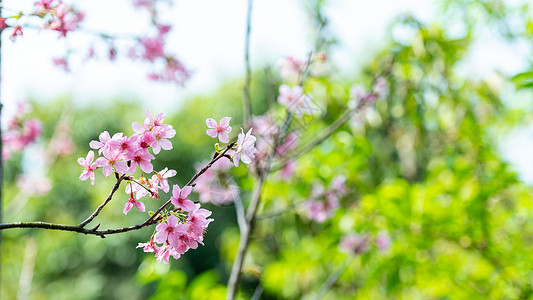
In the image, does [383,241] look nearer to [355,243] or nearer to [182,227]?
[355,243]

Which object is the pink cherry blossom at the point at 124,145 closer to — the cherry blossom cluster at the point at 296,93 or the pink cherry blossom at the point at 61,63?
the cherry blossom cluster at the point at 296,93

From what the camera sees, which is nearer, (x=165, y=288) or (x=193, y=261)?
(x=165, y=288)

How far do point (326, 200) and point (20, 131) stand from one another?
1267 mm

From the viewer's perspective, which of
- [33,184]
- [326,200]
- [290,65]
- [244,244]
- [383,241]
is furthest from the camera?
[33,184]

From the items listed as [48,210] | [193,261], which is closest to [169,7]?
[193,261]

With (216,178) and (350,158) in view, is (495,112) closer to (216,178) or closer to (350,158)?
(350,158)

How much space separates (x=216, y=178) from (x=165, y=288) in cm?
41

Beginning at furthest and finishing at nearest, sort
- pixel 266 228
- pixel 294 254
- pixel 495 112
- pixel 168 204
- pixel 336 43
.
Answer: pixel 266 228 < pixel 495 112 < pixel 336 43 < pixel 294 254 < pixel 168 204

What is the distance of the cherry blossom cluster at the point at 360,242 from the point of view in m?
1.65

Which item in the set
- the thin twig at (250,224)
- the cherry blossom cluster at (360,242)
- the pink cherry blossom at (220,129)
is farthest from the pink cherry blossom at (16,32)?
the cherry blossom cluster at (360,242)

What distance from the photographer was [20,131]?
1.71 metres

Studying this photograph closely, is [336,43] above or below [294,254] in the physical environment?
above

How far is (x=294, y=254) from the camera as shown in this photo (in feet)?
5.68

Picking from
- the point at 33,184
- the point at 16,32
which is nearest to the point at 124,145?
the point at 16,32
